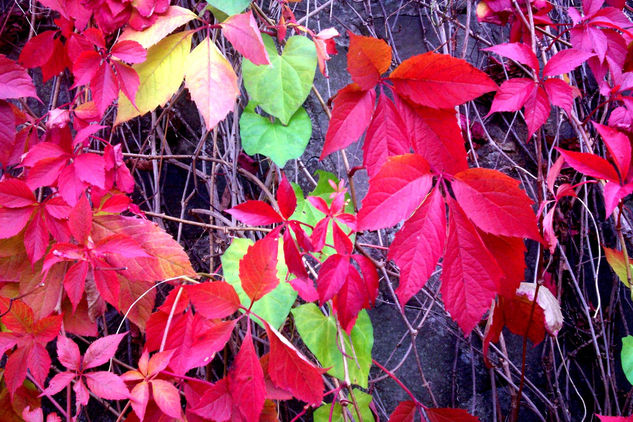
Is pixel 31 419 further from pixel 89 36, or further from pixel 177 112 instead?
pixel 177 112

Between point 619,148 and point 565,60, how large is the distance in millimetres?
266

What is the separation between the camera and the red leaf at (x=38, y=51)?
1032 millimetres

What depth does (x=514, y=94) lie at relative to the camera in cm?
94

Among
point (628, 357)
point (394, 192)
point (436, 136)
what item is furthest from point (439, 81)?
point (628, 357)

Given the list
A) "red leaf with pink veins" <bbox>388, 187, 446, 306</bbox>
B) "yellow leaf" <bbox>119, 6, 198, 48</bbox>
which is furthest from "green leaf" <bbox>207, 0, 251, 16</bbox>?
"red leaf with pink veins" <bbox>388, 187, 446, 306</bbox>

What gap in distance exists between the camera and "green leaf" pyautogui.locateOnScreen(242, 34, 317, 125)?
3.62 feet

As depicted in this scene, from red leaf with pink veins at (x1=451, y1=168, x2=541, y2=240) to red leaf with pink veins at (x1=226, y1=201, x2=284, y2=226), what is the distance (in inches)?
14.3

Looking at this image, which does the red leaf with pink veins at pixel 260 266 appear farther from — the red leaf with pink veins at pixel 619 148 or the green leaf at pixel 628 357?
the green leaf at pixel 628 357

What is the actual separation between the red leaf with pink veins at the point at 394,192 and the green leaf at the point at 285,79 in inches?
22.0

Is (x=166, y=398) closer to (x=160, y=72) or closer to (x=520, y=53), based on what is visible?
(x=160, y=72)

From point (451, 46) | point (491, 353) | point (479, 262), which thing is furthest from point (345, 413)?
point (451, 46)

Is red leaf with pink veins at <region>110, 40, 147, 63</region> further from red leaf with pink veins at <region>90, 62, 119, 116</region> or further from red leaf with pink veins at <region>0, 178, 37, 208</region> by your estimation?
red leaf with pink veins at <region>0, 178, 37, 208</region>

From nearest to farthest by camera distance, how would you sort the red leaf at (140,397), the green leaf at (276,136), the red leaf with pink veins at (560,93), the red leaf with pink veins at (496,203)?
the red leaf with pink veins at (496,203)
the red leaf at (140,397)
the red leaf with pink veins at (560,93)
the green leaf at (276,136)

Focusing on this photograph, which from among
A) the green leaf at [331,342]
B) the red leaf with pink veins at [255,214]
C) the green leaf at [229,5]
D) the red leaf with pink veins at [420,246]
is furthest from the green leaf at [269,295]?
the green leaf at [229,5]
